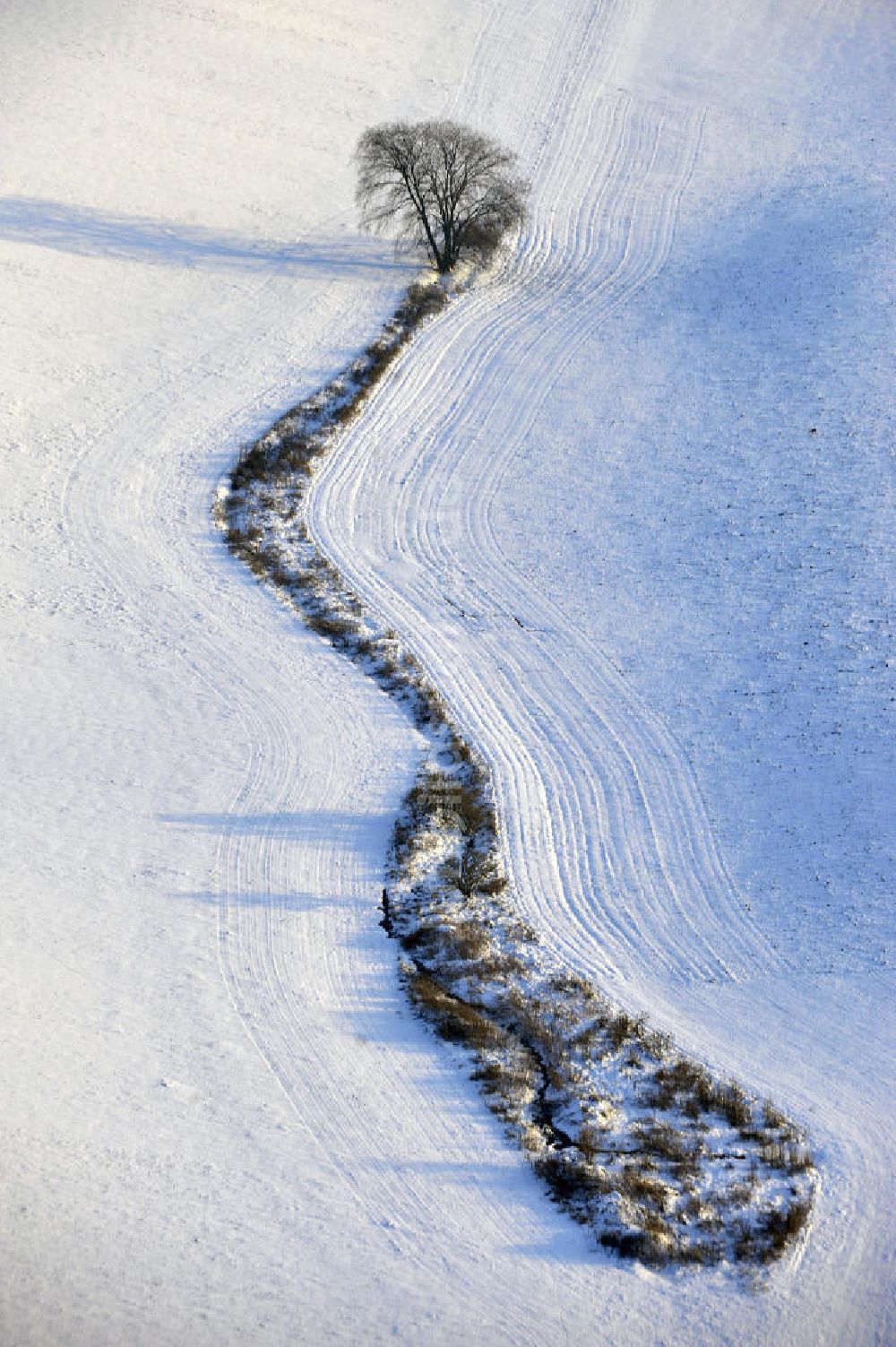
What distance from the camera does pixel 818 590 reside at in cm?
2722

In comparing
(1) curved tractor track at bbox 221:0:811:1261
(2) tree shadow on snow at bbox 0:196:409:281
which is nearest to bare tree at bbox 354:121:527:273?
(2) tree shadow on snow at bbox 0:196:409:281

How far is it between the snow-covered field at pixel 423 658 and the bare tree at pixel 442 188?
158cm

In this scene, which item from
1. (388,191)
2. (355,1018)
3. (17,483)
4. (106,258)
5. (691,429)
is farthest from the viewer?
(388,191)

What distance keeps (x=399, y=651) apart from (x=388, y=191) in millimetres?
21476

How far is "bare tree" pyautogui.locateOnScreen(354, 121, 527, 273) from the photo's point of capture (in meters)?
37.9

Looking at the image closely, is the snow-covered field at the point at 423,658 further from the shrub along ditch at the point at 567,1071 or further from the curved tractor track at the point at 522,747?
the shrub along ditch at the point at 567,1071

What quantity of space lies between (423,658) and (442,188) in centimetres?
1904

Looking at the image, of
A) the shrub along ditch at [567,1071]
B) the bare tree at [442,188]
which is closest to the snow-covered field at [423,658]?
the shrub along ditch at [567,1071]

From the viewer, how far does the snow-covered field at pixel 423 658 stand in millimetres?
16797

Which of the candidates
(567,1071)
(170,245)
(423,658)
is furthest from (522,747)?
(170,245)

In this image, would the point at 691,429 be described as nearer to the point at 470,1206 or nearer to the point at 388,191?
the point at 388,191

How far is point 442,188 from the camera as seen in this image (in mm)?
38281

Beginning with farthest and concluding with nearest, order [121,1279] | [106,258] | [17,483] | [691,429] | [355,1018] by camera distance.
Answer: [106,258]
[691,429]
[17,483]
[355,1018]
[121,1279]

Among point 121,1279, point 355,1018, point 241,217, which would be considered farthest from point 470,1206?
point 241,217
